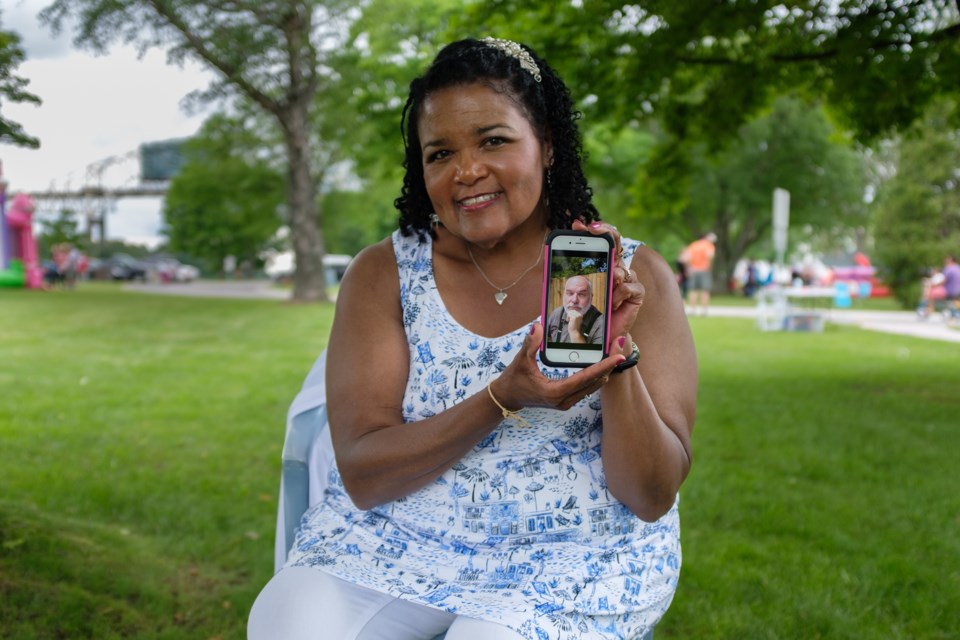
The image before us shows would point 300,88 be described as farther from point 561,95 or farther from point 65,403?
point 561,95

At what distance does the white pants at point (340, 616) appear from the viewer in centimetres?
178

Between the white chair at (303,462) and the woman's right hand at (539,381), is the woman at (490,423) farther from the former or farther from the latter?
the white chair at (303,462)

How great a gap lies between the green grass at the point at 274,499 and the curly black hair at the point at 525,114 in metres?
1.97

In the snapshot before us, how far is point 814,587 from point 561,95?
2.67m

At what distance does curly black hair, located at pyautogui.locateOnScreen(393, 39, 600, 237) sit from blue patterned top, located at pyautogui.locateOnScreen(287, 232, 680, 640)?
27 cm

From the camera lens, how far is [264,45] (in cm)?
1655

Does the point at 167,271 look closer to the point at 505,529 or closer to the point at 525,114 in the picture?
the point at 525,114

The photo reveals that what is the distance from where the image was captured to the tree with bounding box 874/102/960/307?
2739 centimetres

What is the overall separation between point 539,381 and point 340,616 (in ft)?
2.14

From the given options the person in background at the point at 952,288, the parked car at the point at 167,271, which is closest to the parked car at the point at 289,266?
the parked car at the point at 167,271

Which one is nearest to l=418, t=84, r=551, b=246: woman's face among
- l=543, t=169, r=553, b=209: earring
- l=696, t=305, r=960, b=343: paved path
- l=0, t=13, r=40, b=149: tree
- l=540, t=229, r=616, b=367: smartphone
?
l=543, t=169, r=553, b=209: earring

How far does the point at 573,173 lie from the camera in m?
2.30

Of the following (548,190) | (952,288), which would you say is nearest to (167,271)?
(952,288)

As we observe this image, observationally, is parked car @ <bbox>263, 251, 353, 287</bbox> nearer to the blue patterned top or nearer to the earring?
the earring
